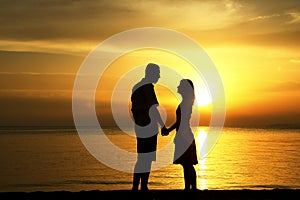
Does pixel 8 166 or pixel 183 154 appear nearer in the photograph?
pixel 183 154

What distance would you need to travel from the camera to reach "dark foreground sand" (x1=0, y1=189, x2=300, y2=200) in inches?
355

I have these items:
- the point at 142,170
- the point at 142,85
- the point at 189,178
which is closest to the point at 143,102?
the point at 142,85

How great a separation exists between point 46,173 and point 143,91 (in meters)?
64.6

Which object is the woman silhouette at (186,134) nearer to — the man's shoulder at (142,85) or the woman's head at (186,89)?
the woman's head at (186,89)

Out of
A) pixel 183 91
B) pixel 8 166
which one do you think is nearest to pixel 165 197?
pixel 183 91

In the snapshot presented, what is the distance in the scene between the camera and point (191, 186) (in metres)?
9.34

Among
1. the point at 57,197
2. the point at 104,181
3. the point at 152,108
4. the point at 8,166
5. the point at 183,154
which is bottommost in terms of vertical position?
the point at 57,197

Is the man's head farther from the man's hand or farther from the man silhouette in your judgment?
the man's hand

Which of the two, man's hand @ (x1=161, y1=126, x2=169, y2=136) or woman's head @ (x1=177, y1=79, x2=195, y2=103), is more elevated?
woman's head @ (x1=177, y1=79, x2=195, y2=103)

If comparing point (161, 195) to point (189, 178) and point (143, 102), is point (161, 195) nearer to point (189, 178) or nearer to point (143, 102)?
point (189, 178)

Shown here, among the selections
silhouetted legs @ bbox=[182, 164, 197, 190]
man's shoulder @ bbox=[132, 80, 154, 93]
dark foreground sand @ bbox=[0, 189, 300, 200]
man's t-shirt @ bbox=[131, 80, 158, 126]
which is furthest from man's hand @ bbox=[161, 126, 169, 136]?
dark foreground sand @ bbox=[0, 189, 300, 200]

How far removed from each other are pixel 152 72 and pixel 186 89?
3.02 ft

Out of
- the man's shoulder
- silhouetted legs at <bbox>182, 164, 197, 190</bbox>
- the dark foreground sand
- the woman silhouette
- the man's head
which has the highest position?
the man's head

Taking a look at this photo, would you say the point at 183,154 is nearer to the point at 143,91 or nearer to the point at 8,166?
the point at 143,91
